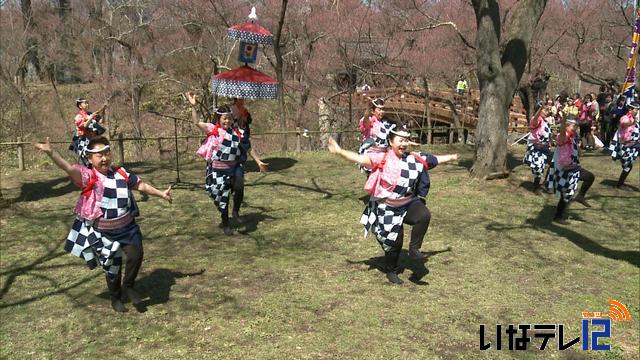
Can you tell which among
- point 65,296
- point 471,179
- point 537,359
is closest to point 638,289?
point 537,359

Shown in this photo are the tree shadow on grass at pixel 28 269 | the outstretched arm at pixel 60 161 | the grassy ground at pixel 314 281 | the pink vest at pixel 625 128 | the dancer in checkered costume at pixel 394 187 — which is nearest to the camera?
the outstretched arm at pixel 60 161

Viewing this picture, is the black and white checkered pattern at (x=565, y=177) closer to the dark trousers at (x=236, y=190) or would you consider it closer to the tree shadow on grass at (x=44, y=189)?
the dark trousers at (x=236, y=190)

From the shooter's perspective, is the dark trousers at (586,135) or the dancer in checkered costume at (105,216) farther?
the dark trousers at (586,135)

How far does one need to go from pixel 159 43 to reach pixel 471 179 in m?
15.8

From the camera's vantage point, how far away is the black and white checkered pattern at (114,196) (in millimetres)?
4672

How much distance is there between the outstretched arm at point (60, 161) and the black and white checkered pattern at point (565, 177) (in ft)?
21.7

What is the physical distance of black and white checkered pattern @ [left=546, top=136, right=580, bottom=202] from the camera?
775cm

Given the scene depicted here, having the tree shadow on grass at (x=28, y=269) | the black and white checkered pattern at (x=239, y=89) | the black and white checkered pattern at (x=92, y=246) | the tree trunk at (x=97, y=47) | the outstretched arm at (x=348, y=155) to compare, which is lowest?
the tree shadow on grass at (x=28, y=269)

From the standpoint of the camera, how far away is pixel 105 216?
4.68 meters

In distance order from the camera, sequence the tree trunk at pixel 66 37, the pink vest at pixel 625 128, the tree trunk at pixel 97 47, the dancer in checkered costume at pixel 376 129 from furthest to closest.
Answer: the tree trunk at pixel 66 37, the tree trunk at pixel 97 47, the pink vest at pixel 625 128, the dancer in checkered costume at pixel 376 129

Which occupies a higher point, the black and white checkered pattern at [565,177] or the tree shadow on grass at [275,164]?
the black and white checkered pattern at [565,177]

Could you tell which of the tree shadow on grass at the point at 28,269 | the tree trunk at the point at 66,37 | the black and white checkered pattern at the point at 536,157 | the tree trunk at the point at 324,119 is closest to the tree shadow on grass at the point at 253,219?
the tree shadow on grass at the point at 28,269

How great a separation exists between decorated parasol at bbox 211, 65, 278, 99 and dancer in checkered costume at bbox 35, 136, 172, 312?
4.75 m

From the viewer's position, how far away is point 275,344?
177 inches
